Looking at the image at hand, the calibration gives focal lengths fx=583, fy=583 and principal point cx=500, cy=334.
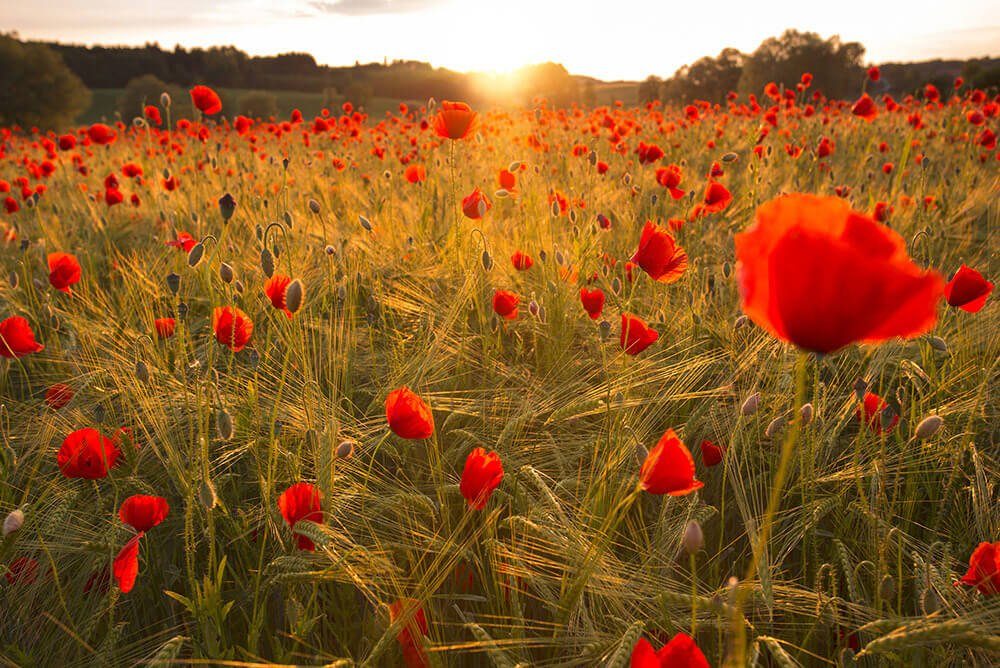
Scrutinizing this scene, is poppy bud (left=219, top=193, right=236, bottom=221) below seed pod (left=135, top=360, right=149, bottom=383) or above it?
above

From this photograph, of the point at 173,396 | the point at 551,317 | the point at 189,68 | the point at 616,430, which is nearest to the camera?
the point at 616,430

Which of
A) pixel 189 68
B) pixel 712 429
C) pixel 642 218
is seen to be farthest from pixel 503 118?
pixel 189 68

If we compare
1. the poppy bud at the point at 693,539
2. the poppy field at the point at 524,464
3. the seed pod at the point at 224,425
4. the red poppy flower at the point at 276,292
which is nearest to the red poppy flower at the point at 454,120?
the poppy field at the point at 524,464

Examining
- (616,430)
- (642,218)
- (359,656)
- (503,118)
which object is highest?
(503,118)

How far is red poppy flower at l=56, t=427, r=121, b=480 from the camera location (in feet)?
3.39

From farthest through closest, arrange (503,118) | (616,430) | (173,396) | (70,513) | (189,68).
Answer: (189,68) < (503,118) < (173,396) < (616,430) < (70,513)

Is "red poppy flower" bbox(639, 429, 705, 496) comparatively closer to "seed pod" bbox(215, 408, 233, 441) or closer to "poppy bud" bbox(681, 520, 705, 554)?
"poppy bud" bbox(681, 520, 705, 554)

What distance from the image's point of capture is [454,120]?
228 cm

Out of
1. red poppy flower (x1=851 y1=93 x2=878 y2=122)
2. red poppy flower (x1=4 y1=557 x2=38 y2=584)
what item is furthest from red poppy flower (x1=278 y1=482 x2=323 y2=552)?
Answer: red poppy flower (x1=851 y1=93 x2=878 y2=122)

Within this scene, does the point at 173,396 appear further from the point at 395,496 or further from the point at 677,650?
the point at 677,650

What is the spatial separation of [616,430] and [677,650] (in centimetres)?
66

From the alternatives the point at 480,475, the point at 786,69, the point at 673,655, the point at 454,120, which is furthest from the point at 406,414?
the point at 786,69

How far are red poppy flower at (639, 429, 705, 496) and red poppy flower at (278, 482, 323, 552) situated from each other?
52 cm

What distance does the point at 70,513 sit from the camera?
1.14 metres
